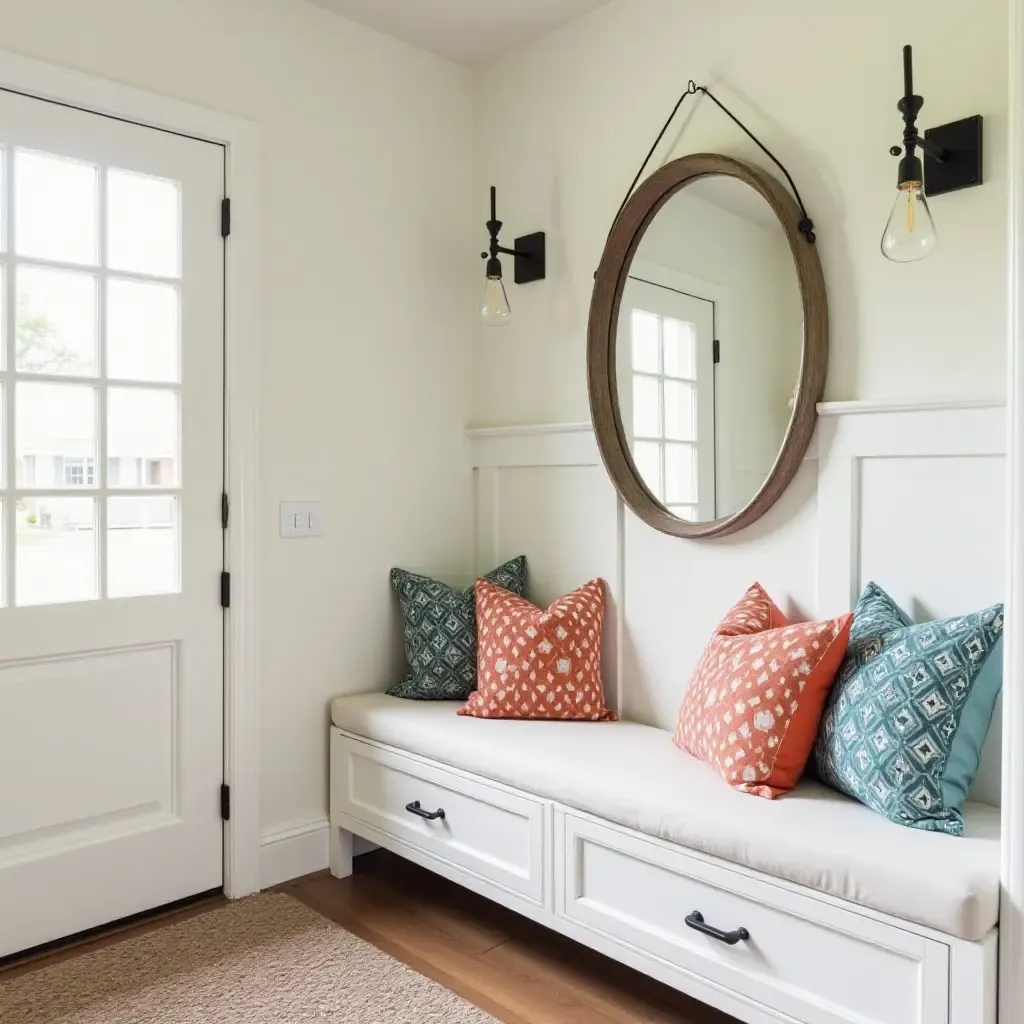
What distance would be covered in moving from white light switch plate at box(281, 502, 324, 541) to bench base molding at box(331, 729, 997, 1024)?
0.63 m

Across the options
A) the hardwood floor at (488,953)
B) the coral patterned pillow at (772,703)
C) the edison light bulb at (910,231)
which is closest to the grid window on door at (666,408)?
the coral patterned pillow at (772,703)

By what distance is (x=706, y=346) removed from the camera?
2459 millimetres

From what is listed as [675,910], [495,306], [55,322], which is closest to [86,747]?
[55,322]

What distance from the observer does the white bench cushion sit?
5.06ft

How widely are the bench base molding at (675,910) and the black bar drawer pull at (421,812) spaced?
0.04 feet

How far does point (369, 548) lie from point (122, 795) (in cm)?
95

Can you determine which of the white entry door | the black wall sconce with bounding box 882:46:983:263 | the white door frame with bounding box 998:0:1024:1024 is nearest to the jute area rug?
the white entry door

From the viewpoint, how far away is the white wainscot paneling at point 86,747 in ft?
7.36

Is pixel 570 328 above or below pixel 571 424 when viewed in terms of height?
above

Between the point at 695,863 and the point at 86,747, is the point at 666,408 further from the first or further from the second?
the point at 86,747

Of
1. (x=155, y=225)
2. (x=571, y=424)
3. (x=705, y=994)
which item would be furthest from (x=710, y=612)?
(x=155, y=225)

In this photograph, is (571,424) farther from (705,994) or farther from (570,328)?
(705,994)

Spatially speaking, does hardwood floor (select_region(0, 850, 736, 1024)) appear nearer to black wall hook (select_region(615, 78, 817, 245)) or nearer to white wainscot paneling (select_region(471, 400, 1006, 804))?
white wainscot paneling (select_region(471, 400, 1006, 804))

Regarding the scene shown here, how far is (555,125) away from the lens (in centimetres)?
287
